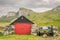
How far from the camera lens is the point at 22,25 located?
48500 mm

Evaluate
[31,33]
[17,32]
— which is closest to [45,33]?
[31,33]

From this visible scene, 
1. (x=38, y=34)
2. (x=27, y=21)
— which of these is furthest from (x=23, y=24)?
(x=38, y=34)

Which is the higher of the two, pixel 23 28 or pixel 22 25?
pixel 22 25

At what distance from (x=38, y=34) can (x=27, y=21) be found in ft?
17.0

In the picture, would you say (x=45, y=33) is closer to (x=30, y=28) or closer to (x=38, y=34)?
(x=38, y=34)

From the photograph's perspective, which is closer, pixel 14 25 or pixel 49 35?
pixel 49 35

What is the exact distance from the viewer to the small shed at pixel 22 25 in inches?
1906

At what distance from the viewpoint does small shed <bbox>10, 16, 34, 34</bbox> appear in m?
48.4

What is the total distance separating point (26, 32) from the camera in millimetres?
48375

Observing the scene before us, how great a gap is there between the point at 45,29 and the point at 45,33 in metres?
0.97

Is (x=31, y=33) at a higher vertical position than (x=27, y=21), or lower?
lower

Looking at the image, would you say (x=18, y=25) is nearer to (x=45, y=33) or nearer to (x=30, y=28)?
(x=30, y=28)

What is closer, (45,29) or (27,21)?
(45,29)

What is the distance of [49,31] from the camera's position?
45.3m
